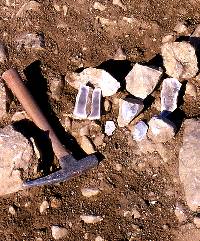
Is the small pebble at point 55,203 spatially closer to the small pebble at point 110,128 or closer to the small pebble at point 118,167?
the small pebble at point 118,167

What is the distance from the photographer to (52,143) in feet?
16.5

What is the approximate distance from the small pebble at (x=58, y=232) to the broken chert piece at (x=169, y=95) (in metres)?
1.41

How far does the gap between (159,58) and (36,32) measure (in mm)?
1245

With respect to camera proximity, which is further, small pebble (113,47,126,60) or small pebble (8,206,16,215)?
small pebble (113,47,126,60)

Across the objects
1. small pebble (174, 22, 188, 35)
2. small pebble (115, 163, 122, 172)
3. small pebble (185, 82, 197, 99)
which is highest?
small pebble (174, 22, 188, 35)

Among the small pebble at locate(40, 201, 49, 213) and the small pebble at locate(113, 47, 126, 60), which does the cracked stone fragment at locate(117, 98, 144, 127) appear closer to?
the small pebble at locate(113, 47, 126, 60)

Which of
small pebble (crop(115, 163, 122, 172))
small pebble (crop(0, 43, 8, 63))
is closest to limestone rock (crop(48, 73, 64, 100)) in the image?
small pebble (crop(0, 43, 8, 63))

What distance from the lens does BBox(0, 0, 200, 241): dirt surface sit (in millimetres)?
4820

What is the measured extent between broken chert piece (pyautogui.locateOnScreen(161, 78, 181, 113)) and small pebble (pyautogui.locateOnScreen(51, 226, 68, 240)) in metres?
1.41

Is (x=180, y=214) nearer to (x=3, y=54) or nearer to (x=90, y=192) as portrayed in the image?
(x=90, y=192)

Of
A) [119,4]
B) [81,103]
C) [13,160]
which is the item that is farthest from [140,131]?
[119,4]

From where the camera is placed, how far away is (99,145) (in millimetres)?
5176

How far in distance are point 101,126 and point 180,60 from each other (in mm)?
961

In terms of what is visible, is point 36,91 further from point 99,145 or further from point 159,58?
point 159,58
